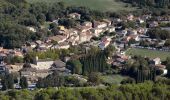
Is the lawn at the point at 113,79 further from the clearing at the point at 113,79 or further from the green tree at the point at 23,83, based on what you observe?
the green tree at the point at 23,83

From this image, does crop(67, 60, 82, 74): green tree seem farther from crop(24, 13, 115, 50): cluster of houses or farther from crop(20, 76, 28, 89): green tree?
crop(24, 13, 115, 50): cluster of houses

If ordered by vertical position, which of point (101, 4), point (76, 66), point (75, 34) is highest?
point (101, 4)

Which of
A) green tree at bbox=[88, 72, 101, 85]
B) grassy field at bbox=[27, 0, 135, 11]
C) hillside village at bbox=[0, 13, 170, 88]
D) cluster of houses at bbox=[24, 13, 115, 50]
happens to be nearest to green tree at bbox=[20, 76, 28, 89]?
hillside village at bbox=[0, 13, 170, 88]

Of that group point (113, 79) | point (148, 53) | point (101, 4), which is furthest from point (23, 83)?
point (101, 4)

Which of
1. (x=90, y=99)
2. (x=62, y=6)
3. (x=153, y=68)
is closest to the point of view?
(x=90, y=99)

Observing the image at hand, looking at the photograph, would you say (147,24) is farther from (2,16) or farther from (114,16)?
(2,16)

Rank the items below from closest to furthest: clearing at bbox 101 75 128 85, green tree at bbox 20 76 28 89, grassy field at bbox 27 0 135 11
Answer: green tree at bbox 20 76 28 89 < clearing at bbox 101 75 128 85 < grassy field at bbox 27 0 135 11

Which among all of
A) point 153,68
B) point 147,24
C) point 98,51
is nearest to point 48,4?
point 147,24

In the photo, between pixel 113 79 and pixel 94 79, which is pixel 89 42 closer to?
pixel 113 79
